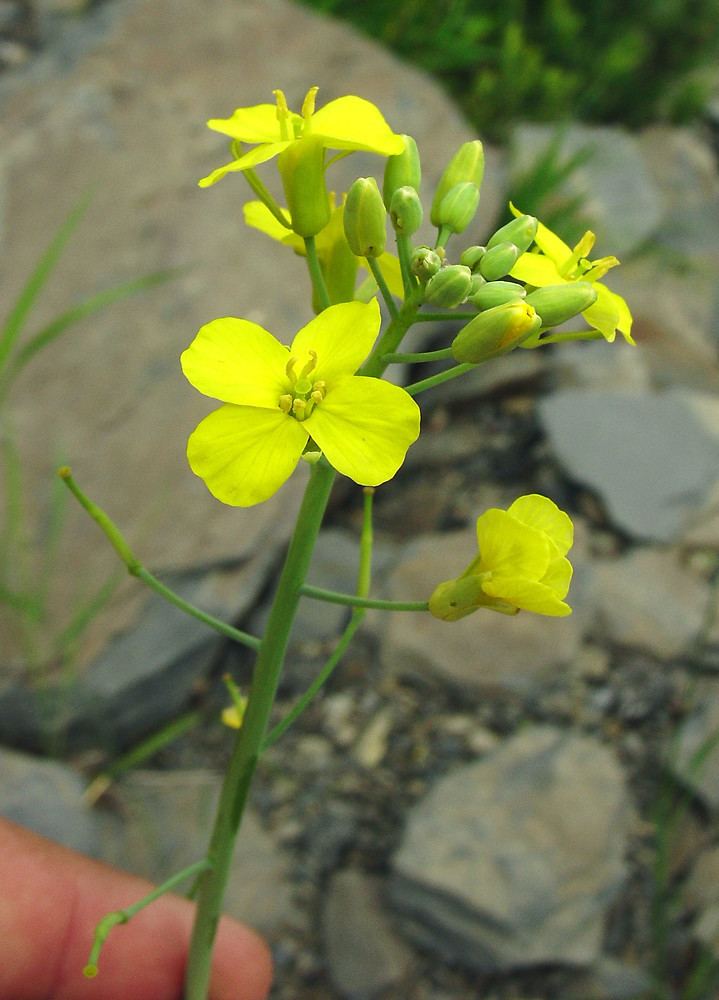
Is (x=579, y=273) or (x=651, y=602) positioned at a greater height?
(x=579, y=273)

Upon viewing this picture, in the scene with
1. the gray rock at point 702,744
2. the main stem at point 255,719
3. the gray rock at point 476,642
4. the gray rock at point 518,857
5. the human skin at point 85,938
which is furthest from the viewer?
the gray rock at point 476,642

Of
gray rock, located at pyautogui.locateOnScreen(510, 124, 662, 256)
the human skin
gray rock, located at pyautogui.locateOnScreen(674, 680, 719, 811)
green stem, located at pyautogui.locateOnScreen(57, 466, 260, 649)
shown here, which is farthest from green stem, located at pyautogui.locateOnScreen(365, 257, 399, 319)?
gray rock, located at pyautogui.locateOnScreen(510, 124, 662, 256)

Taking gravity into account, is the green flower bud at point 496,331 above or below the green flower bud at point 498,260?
below

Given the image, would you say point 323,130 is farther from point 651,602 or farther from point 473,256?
point 651,602

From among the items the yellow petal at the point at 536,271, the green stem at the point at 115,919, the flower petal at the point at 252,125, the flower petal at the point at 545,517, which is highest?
the flower petal at the point at 252,125

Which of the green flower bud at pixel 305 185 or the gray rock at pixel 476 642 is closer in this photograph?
the green flower bud at pixel 305 185

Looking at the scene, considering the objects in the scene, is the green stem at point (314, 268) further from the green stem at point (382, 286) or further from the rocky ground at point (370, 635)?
the rocky ground at point (370, 635)

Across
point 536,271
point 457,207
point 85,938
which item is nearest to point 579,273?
point 536,271

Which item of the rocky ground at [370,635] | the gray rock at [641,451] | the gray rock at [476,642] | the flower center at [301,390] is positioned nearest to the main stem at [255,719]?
the flower center at [301,390]
